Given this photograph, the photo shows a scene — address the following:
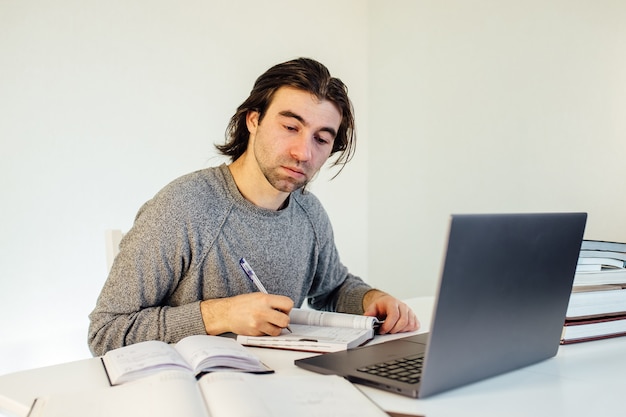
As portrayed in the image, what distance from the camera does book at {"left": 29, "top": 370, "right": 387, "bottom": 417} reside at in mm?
643

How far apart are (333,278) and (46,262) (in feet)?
4.32

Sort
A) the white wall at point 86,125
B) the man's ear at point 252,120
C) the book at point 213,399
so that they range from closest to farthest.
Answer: the book at point 213,399 < the man's ear at point 252,120 < the white wall at point 86,125

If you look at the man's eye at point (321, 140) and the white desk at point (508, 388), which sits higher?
the man's eye at point (321, 140)

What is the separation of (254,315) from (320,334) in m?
0.12

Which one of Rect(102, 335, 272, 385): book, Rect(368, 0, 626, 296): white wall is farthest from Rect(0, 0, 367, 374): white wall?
Rect(102, 335, 272, 385): book

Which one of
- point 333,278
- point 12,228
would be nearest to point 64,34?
point 12,228

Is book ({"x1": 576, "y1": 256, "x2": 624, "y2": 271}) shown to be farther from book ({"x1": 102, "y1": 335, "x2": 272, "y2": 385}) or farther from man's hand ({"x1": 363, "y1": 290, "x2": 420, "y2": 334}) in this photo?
book ({"x1": 102, "y1": 335, "x2": 272, "y2": 385})

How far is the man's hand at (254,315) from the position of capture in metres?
1.06

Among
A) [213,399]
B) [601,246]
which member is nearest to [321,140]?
[601,246]

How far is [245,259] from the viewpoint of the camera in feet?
4.54

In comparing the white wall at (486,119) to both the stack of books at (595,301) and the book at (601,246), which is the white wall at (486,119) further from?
the stack of books at (595,301)

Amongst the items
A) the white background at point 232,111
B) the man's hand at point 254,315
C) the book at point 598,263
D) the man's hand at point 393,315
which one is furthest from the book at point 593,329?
the white background at point 232,111

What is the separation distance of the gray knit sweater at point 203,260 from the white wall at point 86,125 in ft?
3.92

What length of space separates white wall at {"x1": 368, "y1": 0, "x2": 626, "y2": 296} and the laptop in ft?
4.23
